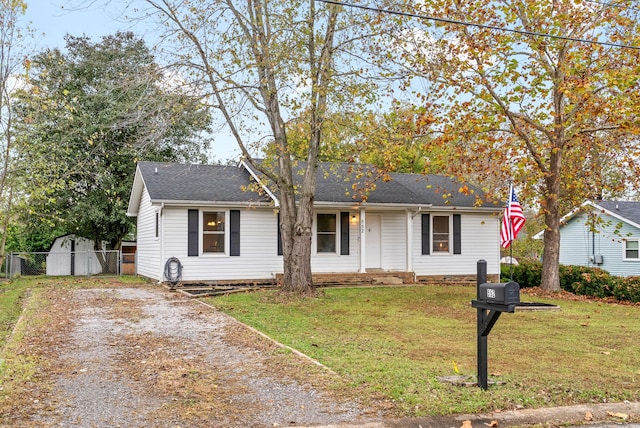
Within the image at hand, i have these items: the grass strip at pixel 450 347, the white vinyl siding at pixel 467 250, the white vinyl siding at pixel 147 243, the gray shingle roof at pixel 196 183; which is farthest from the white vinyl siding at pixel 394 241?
the white vinyl siding at pixel 147 243

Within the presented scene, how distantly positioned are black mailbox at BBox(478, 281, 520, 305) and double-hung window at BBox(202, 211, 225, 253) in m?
13.0

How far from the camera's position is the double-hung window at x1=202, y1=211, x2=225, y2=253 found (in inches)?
693

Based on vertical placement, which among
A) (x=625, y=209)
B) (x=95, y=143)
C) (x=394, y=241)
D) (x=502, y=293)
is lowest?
(x=502, y=293)

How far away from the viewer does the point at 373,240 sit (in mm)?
19578

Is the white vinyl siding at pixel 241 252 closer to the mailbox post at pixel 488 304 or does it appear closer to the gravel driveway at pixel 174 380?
the gravel driveway at pixel 174 380

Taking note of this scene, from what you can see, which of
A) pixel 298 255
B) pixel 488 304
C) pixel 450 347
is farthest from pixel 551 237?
pixel 488 304

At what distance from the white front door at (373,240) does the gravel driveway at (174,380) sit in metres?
9.90

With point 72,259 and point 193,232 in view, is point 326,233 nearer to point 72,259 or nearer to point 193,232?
point 193,232

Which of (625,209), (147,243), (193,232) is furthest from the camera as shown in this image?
(625,209)

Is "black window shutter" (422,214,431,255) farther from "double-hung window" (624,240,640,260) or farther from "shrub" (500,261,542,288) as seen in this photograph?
"double-hung window" (624,240,640,260)

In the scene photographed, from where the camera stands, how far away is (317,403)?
514cm

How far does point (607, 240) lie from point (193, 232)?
20546 mm

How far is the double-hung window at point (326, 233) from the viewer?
18688 mm

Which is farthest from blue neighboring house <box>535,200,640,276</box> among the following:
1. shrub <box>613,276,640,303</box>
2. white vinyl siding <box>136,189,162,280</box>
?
white vinyl siding <box>136,189,162,280</box>
